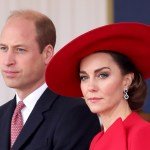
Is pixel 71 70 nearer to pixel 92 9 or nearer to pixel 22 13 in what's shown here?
pixel 22 13

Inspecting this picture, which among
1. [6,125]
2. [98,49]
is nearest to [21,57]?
[6,125]

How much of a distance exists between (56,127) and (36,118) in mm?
110

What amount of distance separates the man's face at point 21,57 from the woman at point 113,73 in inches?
9.8

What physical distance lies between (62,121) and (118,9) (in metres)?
A: 1.63

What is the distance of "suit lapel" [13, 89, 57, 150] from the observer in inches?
89.9

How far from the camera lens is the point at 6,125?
2441 millimetres

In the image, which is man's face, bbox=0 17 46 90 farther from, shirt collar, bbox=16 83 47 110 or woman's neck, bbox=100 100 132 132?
woman's neck, bbox=100 100 132 132

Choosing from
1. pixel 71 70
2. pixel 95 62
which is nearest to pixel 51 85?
pixel 71 70

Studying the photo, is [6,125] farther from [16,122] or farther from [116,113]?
[116,113]

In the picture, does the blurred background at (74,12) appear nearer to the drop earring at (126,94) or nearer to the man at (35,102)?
the man at (35,102)

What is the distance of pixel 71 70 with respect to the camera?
2.17 metres

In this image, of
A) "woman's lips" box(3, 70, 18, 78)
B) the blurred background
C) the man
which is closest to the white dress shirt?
the man

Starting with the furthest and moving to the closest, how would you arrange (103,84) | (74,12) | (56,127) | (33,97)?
(74,12) < (33,97) < (56,127) < (103,84)

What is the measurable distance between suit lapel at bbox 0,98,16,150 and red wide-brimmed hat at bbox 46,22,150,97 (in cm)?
29
